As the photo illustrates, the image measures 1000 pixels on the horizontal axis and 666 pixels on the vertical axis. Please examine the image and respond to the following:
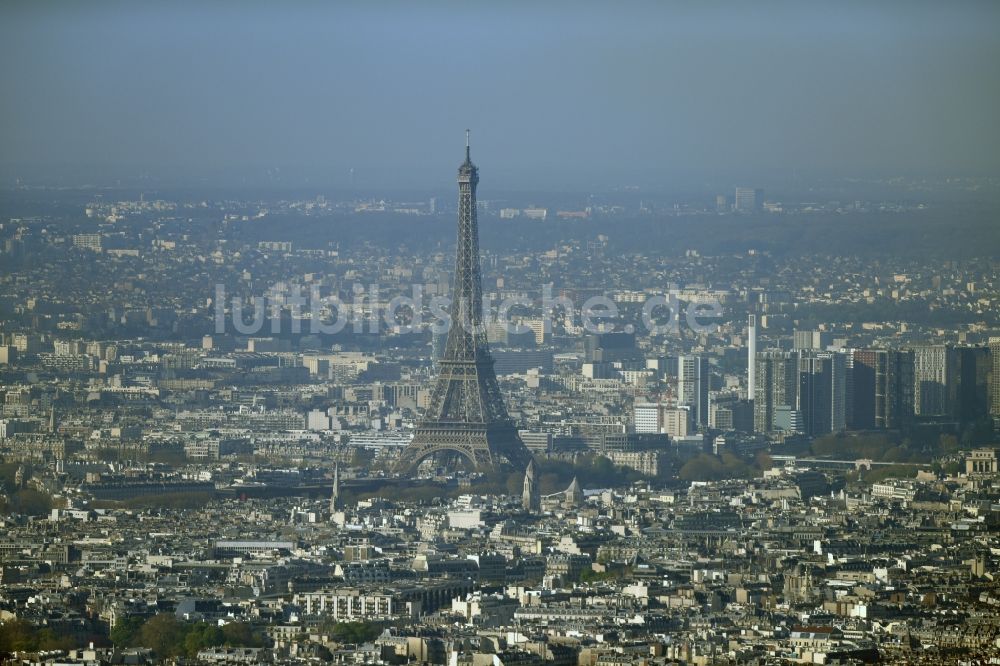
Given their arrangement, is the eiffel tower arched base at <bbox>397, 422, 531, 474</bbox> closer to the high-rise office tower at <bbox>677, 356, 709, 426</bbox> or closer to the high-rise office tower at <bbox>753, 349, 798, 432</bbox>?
the high-rise office tower at <bbox>753, 349, 798, 432</bbox>

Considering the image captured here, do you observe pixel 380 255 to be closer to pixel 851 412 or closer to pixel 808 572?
pixel 851 412

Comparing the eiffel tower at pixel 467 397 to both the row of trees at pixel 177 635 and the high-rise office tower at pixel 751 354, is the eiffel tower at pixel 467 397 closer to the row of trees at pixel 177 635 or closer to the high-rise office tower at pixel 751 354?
the high-rise office tower at pixel 751 354

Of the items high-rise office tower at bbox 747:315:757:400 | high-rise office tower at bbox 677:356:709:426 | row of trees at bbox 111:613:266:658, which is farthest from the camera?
high-rise office tower at bbox 747:315:757:400

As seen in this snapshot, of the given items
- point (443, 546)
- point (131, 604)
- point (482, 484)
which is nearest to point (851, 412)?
point (482, 484)

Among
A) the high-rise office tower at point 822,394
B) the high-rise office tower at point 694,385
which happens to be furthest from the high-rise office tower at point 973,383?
the high-rise office tower at point 694,385

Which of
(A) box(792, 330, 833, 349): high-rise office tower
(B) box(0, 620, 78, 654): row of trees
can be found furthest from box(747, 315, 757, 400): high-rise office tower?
(B) box(0, 620, 78, 654): row of trees

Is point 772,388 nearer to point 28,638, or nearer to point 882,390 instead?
point 882,390

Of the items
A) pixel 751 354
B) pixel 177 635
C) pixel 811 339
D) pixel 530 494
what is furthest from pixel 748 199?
pixel 177 635
